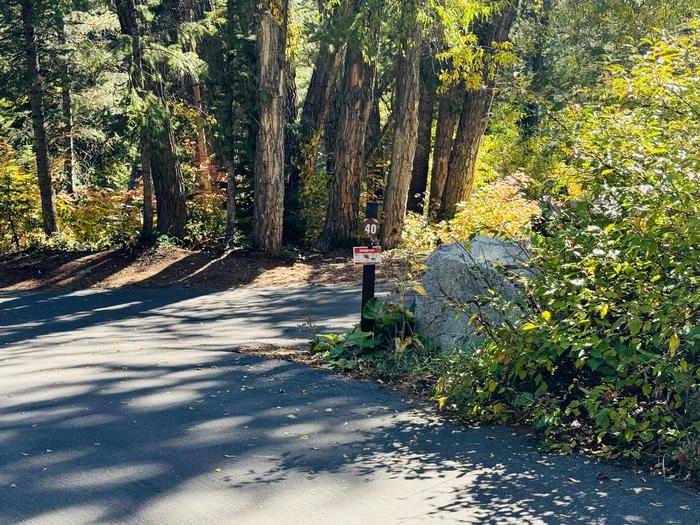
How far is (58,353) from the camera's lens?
398 inches

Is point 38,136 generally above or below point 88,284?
above

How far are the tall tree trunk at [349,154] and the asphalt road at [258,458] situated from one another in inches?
419

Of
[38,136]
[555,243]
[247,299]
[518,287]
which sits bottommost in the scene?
[247,299]

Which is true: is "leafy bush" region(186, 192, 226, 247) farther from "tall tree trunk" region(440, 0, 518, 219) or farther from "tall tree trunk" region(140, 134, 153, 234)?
"tall tree trunk" region(440, 0, 518, 219)

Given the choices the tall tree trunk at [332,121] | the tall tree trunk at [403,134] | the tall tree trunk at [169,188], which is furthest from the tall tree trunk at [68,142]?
the tall tree trunk at [403,134]

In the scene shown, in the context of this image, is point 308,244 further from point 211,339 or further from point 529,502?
point 529,502

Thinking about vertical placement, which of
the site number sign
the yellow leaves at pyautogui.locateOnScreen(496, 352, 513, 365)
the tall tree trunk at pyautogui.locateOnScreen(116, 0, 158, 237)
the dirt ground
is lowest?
the dirt ground

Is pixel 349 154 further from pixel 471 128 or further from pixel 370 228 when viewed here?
A: pixel 370 228

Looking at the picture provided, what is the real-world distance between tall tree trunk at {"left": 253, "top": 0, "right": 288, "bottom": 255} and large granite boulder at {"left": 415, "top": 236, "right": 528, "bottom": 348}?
31.5ft

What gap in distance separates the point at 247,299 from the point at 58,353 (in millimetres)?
5173

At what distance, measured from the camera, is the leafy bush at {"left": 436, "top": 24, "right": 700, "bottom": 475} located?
560 cm

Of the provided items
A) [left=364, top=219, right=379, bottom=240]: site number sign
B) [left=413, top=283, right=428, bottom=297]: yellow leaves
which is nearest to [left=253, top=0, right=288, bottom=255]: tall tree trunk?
[left=364, top=219, right=379, bottom=240]: site number sign

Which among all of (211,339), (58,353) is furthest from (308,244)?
(58,353)

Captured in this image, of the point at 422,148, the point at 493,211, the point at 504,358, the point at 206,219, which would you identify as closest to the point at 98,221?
the point at 206,219
